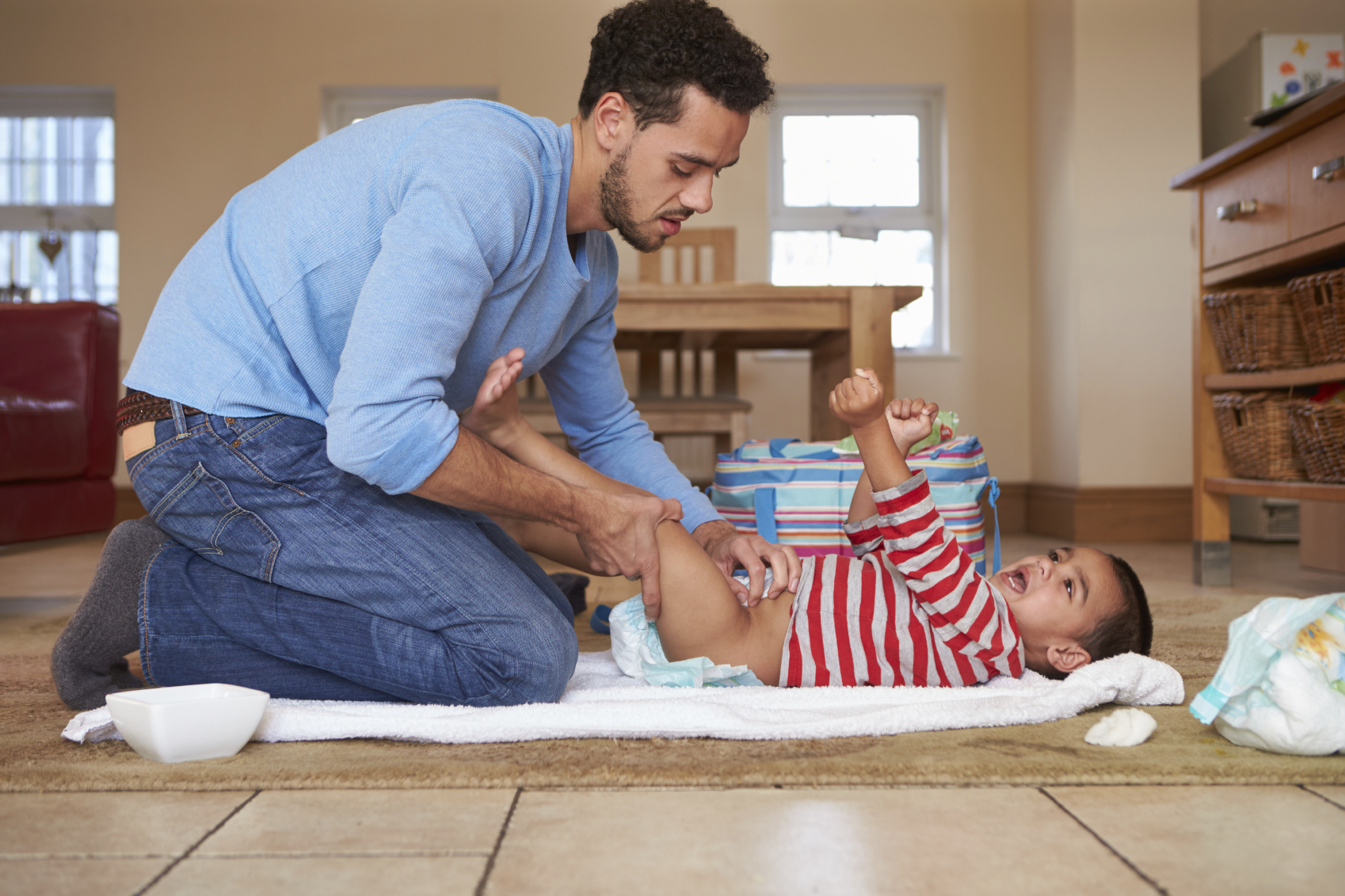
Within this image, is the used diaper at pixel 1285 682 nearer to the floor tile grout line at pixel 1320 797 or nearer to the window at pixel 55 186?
the floor tile grout line at pixel 1320 797

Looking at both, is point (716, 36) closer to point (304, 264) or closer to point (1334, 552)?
point (304, 264)

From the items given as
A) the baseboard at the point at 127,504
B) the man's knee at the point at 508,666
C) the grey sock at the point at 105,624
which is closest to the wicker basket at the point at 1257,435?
the man's knee at the point at 508,666

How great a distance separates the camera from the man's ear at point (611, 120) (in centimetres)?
120

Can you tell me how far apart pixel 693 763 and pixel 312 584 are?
491 mm

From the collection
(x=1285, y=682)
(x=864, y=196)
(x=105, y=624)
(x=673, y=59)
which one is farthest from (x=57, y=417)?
(x=864, y=196)

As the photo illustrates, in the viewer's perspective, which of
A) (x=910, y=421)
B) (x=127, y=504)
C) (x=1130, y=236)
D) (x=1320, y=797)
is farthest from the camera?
(x=127, y=504)

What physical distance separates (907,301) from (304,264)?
1881mm

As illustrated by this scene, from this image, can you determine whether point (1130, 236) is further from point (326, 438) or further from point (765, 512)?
point (326, 438)

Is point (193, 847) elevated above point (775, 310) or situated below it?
below

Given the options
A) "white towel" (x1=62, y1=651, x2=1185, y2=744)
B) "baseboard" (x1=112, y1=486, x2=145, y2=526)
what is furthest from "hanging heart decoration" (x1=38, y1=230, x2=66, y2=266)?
"white towel" (x1=62, y1=651, x2=1185, y2=744)

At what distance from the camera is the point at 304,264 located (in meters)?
1.11

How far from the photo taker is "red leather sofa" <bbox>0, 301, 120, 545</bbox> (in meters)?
2.08

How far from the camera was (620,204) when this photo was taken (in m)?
1.23

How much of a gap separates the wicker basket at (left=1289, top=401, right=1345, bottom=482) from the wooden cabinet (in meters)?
0.03
